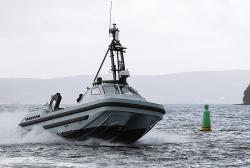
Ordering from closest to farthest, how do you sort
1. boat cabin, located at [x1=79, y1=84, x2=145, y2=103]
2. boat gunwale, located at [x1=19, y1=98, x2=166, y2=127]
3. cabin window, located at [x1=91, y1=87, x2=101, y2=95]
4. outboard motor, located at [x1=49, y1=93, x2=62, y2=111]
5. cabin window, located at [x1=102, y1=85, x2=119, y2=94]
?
boat gunwale, located at [x1=19, y1=98, x2=166, y2=127], boat cabin, located at [x1=79, y1=84, x2=145, y2=103], cabin window, located at [x1=102, y1=85, x2=119, y2=94], cabin window, located at [x1=91, y1=87, x2=101, y2=95], outboard motor, located at [x1=49, y1=93, x2=62, y2=111]

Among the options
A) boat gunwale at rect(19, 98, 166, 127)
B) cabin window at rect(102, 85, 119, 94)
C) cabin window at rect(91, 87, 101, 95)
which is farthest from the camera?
cabin window at rect(91, 87, 101, 95)

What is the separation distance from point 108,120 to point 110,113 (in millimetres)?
446

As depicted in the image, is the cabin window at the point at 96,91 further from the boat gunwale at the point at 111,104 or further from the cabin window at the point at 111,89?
the boat gunwale at the point at 111,104

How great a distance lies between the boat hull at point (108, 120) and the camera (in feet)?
78.6

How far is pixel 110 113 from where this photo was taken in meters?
24.1

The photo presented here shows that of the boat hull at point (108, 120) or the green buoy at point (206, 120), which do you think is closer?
the boat hull at point (108, 120)

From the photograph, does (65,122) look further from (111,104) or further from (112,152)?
(112,152)

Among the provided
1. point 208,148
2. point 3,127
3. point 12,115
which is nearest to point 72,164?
point 208,148

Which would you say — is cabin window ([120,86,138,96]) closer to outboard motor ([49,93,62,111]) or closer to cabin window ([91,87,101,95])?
cabin window ([91,87,101,95])

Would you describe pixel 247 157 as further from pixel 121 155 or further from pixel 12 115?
pixel 12 115

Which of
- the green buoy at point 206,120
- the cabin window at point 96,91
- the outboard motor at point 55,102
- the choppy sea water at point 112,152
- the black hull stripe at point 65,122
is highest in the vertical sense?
the cabin window at point 96,91

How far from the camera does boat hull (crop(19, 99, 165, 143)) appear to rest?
78.6 feet

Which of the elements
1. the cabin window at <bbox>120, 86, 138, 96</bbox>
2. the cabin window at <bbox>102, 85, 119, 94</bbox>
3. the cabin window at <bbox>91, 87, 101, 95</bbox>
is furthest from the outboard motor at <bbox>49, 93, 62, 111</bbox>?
the cabin window at <bbox>120, 86, 138, 96</bbox>

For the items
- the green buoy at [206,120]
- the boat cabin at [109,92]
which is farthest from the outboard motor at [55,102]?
the green buoy at [206,120]
